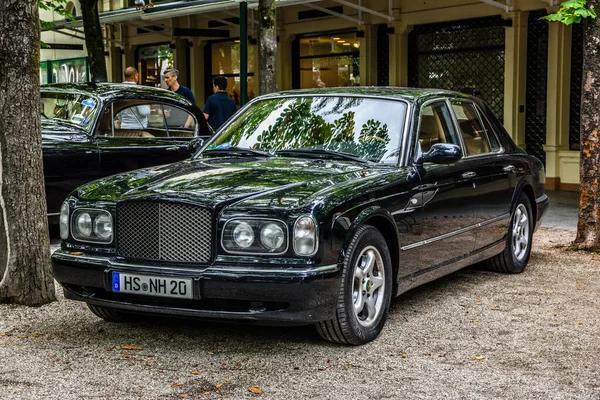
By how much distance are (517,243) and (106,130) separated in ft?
15.8

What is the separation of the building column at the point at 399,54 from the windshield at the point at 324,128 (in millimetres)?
10865

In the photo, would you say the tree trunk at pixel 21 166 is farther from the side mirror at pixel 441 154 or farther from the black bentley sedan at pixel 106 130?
the black bentley sedan at pixel 106 130

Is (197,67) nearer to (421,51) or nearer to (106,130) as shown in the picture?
(421,51)

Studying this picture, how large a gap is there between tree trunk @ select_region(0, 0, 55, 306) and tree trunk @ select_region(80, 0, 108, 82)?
10985 mm

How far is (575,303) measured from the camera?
7.32m

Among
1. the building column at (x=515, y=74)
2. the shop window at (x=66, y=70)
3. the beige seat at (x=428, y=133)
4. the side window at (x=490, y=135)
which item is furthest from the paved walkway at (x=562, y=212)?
the shop window at (x=66, y=70)

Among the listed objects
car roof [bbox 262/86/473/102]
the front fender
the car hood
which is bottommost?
the front fender

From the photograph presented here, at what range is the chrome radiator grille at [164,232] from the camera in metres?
5.50

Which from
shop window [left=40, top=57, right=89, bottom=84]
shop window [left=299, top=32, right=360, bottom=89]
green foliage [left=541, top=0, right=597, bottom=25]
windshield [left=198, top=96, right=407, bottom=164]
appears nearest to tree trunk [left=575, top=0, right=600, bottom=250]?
green foliage [left=541, top=0, right=597, bottom=25]

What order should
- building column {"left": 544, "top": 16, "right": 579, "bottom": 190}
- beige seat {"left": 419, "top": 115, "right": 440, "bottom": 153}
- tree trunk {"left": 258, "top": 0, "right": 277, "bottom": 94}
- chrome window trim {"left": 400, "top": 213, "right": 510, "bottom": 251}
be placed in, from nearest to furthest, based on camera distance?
chrome window trim {"left": 400, "top": 213, "right": 510, "bottom": 251}, beige seat {"left": 419, "top": 115, "right": 440, "bottom": 153}, tree trunk {"left": 258, "top": 0, "right": 277, "bottom": 94}, building column {"left": 544, "top": 16, "right": 579, "bottom": 190}

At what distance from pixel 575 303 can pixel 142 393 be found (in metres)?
3.76

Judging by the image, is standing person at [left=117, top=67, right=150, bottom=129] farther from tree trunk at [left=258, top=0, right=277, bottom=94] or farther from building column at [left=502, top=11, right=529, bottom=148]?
building column at [left=502, top=11, right=529, bottom=148]

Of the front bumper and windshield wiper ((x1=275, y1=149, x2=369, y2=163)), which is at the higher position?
windshield wiper ((x1=275, y1=149, x2=369, y2=163))

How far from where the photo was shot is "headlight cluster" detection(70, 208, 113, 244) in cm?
584
